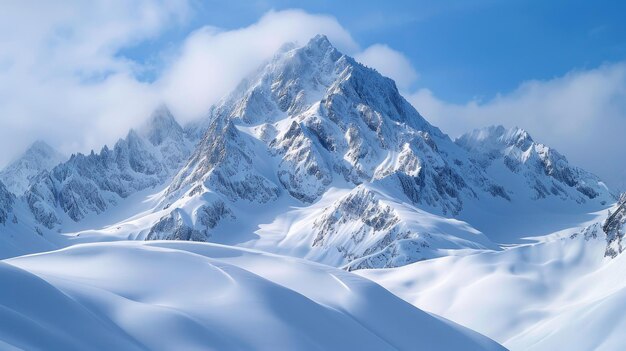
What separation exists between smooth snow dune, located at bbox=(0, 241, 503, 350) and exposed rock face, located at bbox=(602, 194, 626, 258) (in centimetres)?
5014

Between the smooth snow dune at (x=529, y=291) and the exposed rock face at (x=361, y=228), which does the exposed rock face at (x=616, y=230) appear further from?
the exposed rock face at (x=361, y=228)

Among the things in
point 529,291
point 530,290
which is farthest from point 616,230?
point 529,291

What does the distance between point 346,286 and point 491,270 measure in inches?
2247

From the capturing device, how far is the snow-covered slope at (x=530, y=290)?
51844mm

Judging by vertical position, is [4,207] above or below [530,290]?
above

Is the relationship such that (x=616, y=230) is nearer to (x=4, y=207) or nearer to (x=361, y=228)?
(x=361, y=228)

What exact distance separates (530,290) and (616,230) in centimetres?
1304

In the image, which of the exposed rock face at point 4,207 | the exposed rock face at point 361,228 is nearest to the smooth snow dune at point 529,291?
the exposed rock face at point 361,228

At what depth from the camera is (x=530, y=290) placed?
3017 inches

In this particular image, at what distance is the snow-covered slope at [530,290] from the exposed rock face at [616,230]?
1.55m

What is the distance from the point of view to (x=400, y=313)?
31672 mm

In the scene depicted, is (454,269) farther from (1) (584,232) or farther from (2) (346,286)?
(2) (346,286)

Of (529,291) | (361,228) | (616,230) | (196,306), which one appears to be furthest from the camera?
(361,228)

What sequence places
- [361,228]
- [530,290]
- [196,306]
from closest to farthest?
[196,306]
[530,290]
[361,228]
